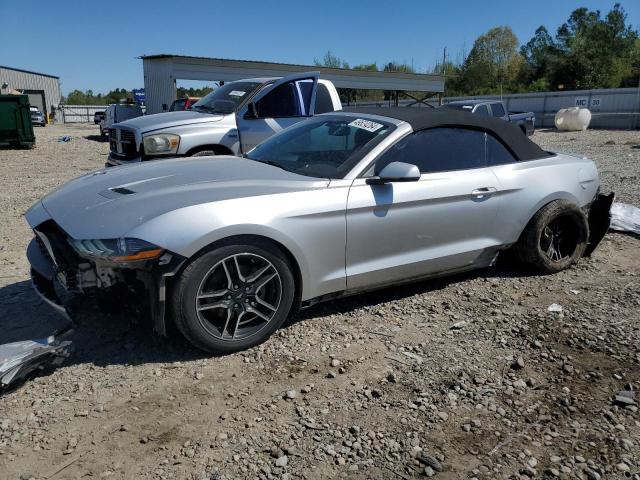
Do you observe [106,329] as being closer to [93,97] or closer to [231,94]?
[231,94]

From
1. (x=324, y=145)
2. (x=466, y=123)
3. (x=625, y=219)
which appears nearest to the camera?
(x=324, y=145)

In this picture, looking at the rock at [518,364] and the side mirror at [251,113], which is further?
the side mirror at [251,113]

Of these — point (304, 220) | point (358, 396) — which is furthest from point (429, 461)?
point (304, 220)

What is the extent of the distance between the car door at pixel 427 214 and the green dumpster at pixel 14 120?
55.1 feet

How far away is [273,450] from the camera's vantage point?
7.95ft

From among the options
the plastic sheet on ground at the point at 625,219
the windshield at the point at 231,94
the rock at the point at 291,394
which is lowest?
the rock at the point at 291,394

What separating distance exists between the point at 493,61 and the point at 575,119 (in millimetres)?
50356

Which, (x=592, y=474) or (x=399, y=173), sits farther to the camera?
(x=399, y=173)

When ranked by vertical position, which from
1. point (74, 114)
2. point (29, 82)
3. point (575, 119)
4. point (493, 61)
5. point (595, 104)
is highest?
point (493, 61)

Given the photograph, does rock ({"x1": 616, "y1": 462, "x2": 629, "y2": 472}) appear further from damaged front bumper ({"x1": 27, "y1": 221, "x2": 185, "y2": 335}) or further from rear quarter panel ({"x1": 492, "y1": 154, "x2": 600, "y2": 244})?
damaged front bumper ({"x1": 27, "y1": 221, "x2": 185, "y2": 335})

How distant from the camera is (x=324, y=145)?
412cm

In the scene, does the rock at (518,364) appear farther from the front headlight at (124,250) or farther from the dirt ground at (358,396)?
the front headlight at (124,250)

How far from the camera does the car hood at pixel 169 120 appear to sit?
675cm

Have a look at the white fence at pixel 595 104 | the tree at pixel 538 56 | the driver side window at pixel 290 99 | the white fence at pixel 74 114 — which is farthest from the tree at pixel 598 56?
the driver side window at pixel 290 99
